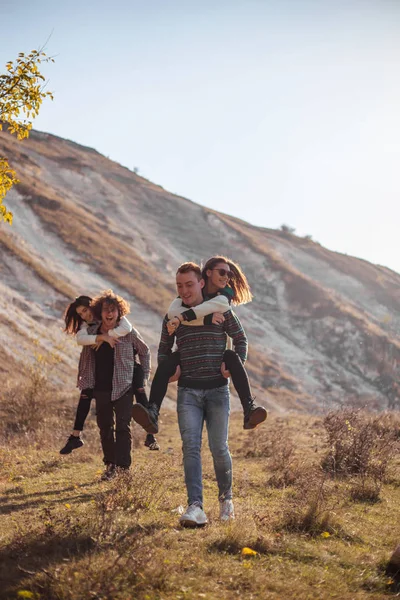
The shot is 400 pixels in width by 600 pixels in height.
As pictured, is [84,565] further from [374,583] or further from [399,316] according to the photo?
[399,316]

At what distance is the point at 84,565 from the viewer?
3271 mm

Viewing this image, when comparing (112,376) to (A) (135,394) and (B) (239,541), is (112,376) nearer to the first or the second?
(A) (135,394)

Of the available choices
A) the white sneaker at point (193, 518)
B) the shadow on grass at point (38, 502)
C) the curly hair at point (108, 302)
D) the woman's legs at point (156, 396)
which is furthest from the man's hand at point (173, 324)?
the shadow on grass at point (38, 502)

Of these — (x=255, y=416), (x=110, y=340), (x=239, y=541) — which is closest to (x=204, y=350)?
(x=255, y=416)

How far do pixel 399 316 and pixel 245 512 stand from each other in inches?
1970

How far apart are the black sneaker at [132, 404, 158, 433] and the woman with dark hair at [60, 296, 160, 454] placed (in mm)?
1764

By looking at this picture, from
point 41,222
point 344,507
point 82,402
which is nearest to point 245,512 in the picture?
point 344,507

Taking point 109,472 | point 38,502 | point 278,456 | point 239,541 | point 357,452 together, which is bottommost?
Answer: point 38,502

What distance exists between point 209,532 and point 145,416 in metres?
1.08

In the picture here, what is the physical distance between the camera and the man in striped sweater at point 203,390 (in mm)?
4863

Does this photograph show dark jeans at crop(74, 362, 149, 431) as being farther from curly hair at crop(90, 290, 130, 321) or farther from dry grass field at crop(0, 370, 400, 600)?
dry grass field at crop(0, 370, 400, 600)

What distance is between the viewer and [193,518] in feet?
14.5

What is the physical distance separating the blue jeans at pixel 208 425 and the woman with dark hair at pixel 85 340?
1793 mm

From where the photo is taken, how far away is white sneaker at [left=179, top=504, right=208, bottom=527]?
174 inches
